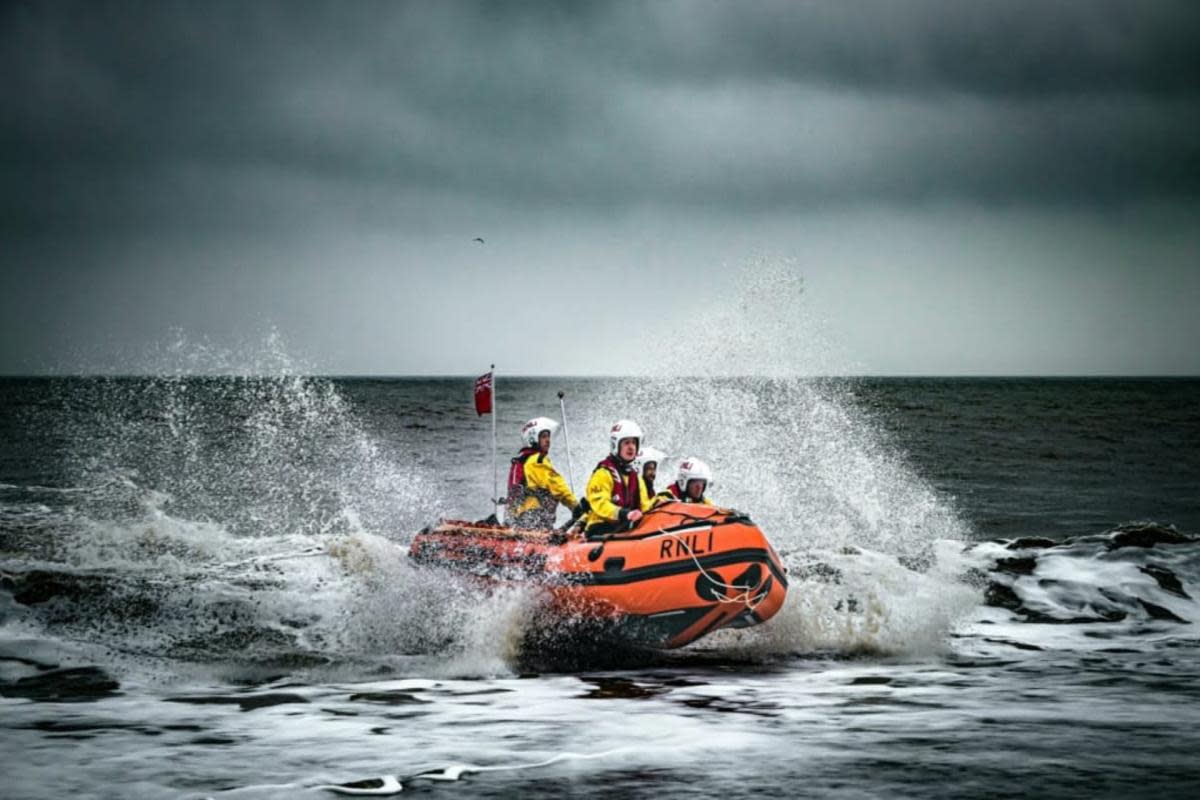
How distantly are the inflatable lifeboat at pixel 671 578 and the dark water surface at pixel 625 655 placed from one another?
1.19 ft

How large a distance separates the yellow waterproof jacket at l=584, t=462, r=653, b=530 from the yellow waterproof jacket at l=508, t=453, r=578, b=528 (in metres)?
0.92

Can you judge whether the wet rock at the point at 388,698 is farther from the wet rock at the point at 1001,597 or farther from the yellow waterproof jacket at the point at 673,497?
the wet rock at the point at 1001,597

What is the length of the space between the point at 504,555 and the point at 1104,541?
402 inches

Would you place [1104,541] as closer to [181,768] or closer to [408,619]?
[408,619]

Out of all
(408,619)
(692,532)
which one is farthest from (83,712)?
(692,532)

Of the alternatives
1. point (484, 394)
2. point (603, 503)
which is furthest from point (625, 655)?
point (484, 394)

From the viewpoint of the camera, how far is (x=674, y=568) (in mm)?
10578

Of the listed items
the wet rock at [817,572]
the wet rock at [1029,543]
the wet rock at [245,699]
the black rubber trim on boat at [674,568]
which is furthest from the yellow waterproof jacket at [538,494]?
the wet rock at [1029,543]

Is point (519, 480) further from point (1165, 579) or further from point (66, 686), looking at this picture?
point (1165, 579)

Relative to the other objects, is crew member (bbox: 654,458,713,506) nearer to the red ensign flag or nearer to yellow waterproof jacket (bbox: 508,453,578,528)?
yellow waterproof jacket (bbox: 508,453,578,528)

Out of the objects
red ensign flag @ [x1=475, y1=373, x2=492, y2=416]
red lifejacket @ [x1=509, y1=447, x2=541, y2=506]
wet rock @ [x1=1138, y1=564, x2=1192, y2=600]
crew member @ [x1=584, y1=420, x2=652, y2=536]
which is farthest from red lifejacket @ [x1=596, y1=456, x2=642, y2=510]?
wet rock @ [x1=1138, y1=564, x2=1192, y2=600]

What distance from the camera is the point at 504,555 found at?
11.5 m

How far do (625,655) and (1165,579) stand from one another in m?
7.77

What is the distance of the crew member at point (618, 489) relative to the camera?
11148 mm
